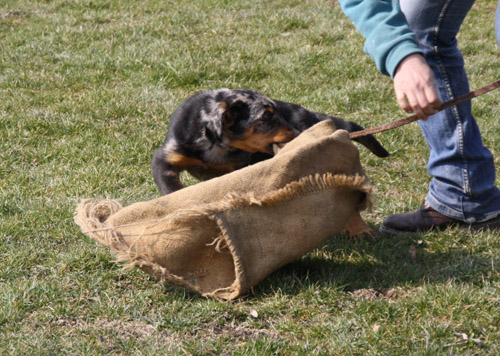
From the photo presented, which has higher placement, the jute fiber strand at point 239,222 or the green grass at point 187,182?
the jute fiber strand at point 239,222

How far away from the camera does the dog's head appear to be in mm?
3697

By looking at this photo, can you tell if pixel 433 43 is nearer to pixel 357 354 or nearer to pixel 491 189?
pixel 491 189

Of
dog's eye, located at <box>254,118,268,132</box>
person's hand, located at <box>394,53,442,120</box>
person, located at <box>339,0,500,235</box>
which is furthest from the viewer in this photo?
dog's eye, located at <box>254,118,268,132</box>

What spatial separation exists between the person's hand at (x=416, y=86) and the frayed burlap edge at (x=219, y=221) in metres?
0.49

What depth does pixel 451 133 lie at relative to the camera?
10.5ft

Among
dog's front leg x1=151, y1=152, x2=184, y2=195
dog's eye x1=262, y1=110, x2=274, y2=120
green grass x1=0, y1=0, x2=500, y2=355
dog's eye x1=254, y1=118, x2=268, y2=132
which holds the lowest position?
green grass x1=0, y1=0, x2=500, y2=355

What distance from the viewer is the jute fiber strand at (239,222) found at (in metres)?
2.59

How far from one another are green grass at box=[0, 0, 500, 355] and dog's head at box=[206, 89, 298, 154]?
1.80 feet

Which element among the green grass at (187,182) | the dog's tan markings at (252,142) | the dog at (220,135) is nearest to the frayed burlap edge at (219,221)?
the green grass at (187,182)

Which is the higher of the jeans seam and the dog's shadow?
the jeans seam

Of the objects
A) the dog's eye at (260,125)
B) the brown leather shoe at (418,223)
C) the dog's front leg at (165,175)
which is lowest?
the brown leather shoe at (418,223)

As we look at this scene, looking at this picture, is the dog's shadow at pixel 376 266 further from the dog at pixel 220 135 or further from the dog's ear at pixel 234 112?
the dog's ear at pixel 234 112

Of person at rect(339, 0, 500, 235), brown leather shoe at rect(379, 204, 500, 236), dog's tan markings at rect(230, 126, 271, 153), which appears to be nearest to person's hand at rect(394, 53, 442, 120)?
person at rect(339, 0, 500, 235)

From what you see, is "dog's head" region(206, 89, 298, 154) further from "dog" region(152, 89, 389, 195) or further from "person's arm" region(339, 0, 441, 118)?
"person's arm" region(339, 0, 441, 118)
